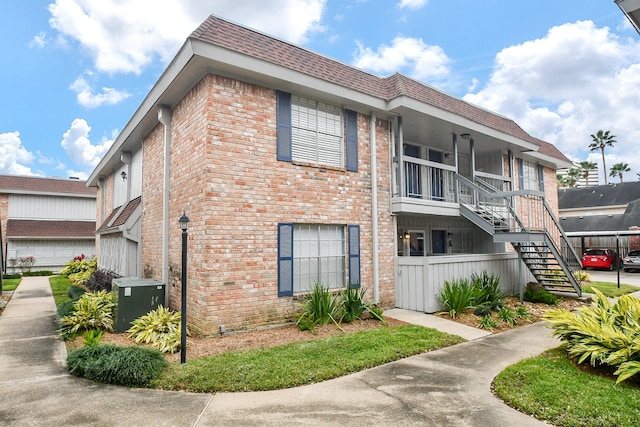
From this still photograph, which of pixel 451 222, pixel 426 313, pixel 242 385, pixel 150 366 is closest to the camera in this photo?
pixel 242 385

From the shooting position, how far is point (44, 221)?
23.5 m

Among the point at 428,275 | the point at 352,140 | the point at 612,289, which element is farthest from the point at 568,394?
the point at 612,289

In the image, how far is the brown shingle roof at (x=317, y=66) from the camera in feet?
24.0

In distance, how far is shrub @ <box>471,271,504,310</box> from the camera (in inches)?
373

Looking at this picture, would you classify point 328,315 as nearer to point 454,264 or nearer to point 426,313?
point 426,313

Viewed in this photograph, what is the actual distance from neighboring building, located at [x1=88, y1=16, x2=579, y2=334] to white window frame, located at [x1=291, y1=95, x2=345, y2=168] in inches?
1.3

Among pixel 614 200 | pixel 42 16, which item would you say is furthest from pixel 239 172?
pixel 614 200

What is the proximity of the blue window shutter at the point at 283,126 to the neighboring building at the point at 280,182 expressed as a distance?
1.1 inches

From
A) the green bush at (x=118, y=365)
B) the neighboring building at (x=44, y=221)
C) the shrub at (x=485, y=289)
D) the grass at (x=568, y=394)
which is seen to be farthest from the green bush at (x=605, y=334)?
the neighboring building at (x=44, y=221)

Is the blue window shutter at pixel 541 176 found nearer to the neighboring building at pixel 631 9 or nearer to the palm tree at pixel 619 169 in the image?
the neighboring building at pixel 631 9

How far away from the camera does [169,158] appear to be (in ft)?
30.8

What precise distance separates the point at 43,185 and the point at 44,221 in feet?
8.83

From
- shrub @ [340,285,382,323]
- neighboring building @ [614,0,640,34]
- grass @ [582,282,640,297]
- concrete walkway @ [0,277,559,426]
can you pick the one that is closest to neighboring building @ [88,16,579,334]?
shrub @ [340,285,382,323]

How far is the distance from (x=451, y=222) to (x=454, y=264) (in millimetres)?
4057
